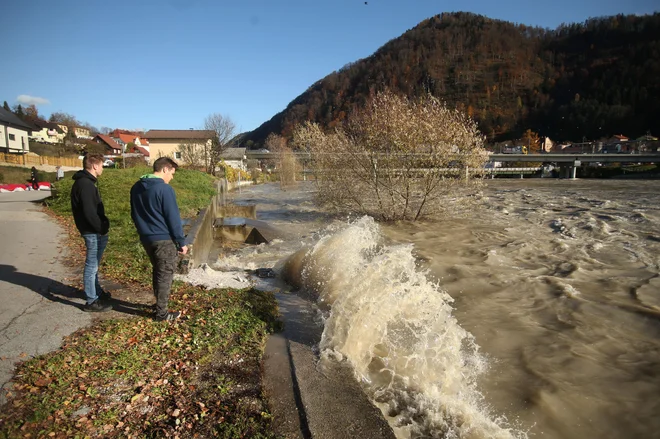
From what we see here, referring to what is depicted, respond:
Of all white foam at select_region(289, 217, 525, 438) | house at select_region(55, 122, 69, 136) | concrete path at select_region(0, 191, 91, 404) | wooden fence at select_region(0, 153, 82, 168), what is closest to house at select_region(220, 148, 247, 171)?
wooden fence at select_region(0, 153, 82, 168)

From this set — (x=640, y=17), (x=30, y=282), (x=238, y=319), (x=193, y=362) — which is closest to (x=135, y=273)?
(x=30, y=282)

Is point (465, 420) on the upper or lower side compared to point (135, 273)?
lower

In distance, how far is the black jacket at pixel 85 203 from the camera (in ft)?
17.7

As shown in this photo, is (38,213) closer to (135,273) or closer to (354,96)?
(135,273)

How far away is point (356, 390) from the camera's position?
13.3 ft

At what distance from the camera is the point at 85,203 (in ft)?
17.7

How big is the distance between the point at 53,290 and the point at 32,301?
1.78 feet

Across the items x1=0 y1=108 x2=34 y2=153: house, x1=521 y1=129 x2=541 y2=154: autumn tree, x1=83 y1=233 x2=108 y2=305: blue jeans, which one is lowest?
x1=83 y1=233 x2=108 y2=305: blue jeans

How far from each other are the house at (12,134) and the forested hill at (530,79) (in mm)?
64196

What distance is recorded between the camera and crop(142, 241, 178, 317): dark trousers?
5.00m

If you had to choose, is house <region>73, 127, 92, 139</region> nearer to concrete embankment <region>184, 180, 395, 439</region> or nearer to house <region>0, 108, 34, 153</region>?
house <region>0, 108, 34, 153</region>

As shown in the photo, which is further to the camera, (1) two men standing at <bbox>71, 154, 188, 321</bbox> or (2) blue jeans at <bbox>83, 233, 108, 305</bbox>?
(2) blue jeans at <bbox>83, 233, 108, 305</bbox>

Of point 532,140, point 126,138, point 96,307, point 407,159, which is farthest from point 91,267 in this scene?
point 126,138

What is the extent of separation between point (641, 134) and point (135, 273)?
501 ft
